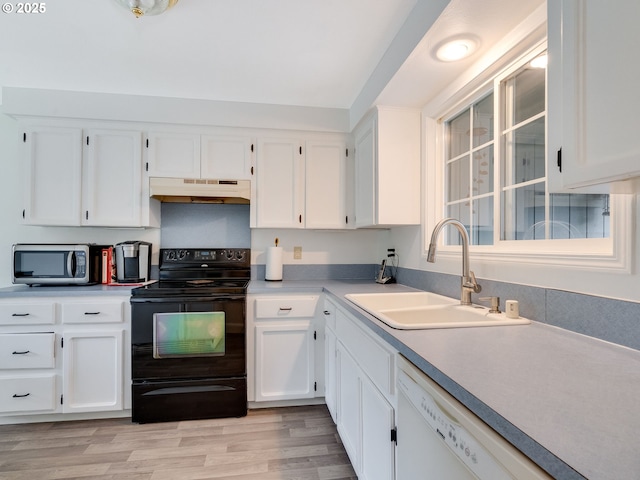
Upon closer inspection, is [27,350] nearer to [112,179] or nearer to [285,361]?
[112,179]

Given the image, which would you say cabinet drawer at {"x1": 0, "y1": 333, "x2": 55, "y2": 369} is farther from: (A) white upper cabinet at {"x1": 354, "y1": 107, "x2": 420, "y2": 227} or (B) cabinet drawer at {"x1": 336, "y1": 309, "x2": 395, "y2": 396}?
(A) white upper cabinet at {"x1": 354, "y1": 107, "x2": 420, "y2": 227}

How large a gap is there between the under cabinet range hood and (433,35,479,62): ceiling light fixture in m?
1.61

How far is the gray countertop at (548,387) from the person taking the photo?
1.60 ft

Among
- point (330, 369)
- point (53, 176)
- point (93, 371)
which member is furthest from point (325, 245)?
point (53, 176)

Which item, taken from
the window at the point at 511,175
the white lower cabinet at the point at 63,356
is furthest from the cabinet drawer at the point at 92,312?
the window at the point at 511,175

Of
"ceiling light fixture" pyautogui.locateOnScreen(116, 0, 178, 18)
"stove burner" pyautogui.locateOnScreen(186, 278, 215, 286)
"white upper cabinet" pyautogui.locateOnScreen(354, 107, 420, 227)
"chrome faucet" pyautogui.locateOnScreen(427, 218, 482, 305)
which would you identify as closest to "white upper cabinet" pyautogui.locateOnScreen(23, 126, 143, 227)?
"stove burner" pyautogui.locateOnScreen(186, 278, 215, 286)

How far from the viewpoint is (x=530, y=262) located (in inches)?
53.0

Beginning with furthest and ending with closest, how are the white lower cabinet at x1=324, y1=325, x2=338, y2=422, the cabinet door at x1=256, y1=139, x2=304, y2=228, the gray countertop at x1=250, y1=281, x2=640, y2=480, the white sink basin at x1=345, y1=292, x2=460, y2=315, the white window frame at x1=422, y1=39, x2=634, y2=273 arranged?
the cabinet door at x1=256, y1=139, x2=304, y2=228
the white lower cabinet at x1=324, y1=325, x2=338, y2=422
the white sink basin at x1=345, y1=292, x2=460, y2=315
the white window frame at x1=422, y1=39, x2=634, y2=273
the gray countertop at x1=250, y1=281, x2=640, y2=480

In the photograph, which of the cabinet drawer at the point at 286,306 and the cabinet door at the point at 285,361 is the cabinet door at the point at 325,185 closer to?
the cabinet drawer at the point at 286,306

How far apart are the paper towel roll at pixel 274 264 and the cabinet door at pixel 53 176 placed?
4.78ft

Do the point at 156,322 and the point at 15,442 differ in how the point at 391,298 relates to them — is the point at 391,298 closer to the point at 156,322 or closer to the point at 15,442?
the point at 156,322

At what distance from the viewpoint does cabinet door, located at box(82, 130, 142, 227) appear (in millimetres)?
2502

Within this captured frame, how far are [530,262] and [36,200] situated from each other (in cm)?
317

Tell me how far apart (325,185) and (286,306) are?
1.05m
